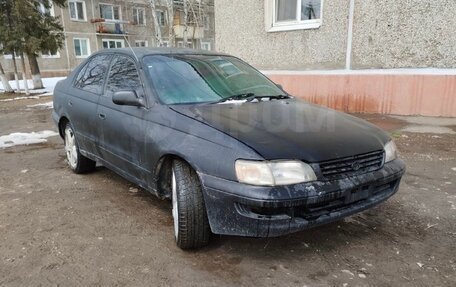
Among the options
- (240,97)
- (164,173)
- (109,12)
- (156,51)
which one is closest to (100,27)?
(109,12)

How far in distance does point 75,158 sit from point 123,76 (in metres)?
1.60

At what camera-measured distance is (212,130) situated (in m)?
2.67

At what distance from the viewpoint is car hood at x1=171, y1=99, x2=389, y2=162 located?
8.28 ft

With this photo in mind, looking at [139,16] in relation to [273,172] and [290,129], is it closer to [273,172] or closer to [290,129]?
[290,129]

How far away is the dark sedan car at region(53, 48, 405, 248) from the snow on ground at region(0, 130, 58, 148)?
345 cm

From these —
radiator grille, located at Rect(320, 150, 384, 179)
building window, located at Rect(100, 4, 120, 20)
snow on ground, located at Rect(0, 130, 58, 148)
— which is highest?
building window, located at Rect(100, 4, 120, 20)

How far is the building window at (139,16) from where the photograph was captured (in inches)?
1369

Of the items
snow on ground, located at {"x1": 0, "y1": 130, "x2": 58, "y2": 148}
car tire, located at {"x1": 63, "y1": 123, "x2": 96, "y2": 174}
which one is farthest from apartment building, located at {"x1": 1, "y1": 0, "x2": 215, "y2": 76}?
car tire, located at {"x1": 63, "y1": 123, "x2": 96, "y2": 174}

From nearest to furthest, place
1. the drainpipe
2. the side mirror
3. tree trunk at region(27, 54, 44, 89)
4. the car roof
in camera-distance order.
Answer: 1. the side mirror
2. the car roof
3. the drainpipe
4. tree trunk at region(27, 54, 44, 89)

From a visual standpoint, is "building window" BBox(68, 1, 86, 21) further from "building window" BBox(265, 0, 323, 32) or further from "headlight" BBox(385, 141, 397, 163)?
"headlight" BBox(385, 141, 397, 163)

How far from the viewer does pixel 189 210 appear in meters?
2.69

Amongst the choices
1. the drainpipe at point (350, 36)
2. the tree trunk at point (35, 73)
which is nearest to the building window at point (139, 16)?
the tree trunk at point (35, 73)

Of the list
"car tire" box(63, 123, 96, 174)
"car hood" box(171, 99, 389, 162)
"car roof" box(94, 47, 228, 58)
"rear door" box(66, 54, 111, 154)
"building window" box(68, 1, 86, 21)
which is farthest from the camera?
"building window" box(68, 1, 86, 21)

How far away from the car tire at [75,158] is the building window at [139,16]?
32.4 meters
